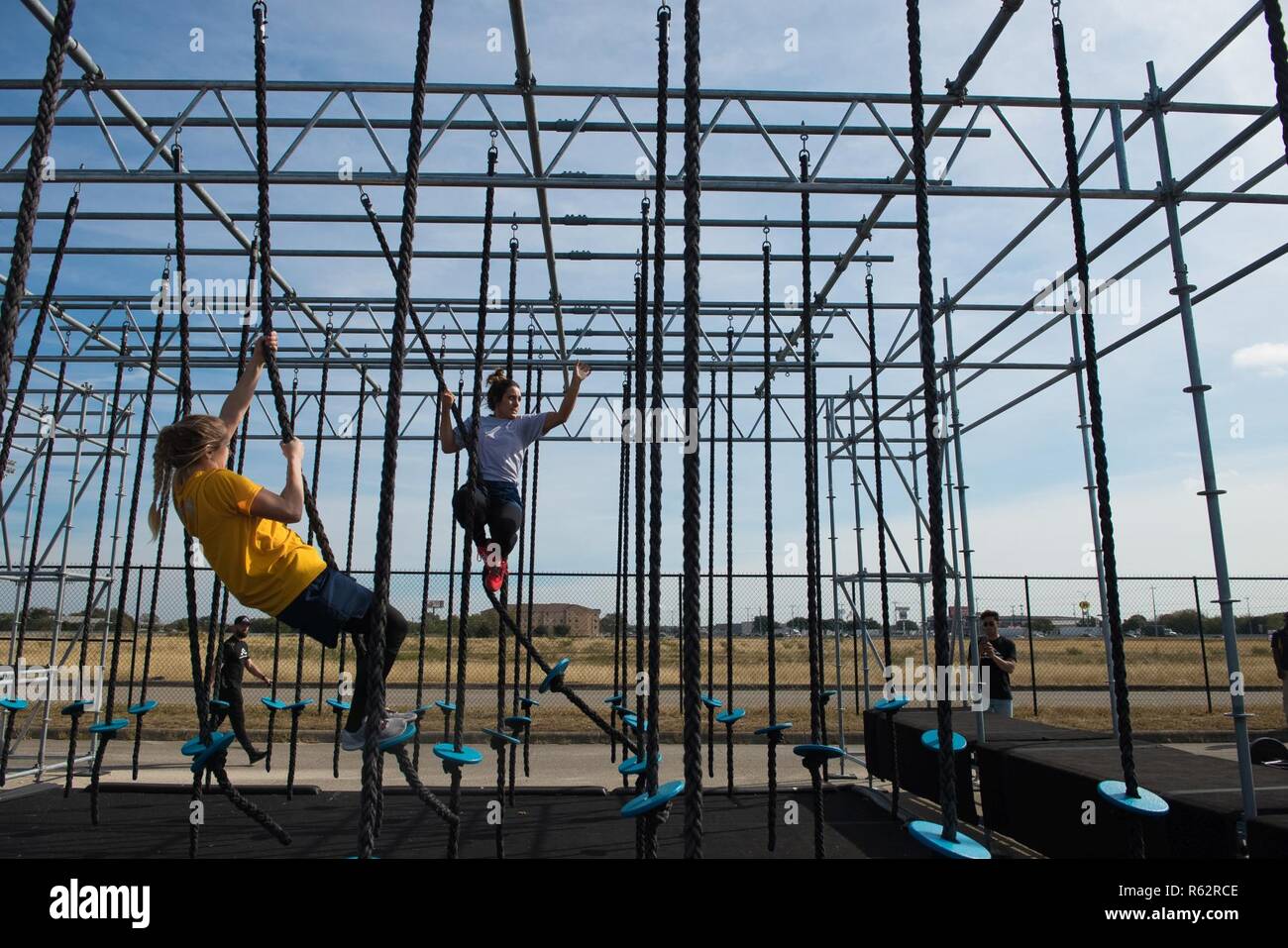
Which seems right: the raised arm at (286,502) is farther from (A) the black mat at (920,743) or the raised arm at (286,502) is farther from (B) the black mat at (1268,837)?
(A) the black mat at (920,743)

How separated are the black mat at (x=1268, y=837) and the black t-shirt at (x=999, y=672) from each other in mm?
3856

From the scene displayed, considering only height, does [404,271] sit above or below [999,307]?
below

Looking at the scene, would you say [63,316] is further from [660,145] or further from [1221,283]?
[1221,283]

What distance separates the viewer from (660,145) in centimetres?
262

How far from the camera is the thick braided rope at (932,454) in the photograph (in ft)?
6.10

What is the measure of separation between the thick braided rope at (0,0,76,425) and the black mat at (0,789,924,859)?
3874 millimetres

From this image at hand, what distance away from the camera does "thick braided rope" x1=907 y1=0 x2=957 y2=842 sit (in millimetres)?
1858

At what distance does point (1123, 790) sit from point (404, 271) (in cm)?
253

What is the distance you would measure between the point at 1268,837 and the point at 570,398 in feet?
11.7

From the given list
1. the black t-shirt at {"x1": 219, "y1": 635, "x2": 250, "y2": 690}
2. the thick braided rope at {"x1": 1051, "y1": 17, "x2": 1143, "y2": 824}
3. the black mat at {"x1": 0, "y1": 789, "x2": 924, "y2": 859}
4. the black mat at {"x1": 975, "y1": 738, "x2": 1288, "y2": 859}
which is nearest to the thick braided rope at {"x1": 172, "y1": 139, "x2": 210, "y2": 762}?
the black mat at {"x1": 0, "y1": 789, "x2": 924, "y2": 859}

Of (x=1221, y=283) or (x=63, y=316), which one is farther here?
(x=63, y=316)

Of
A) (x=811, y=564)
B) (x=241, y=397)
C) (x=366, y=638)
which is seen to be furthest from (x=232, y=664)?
(x=811, y=564)
